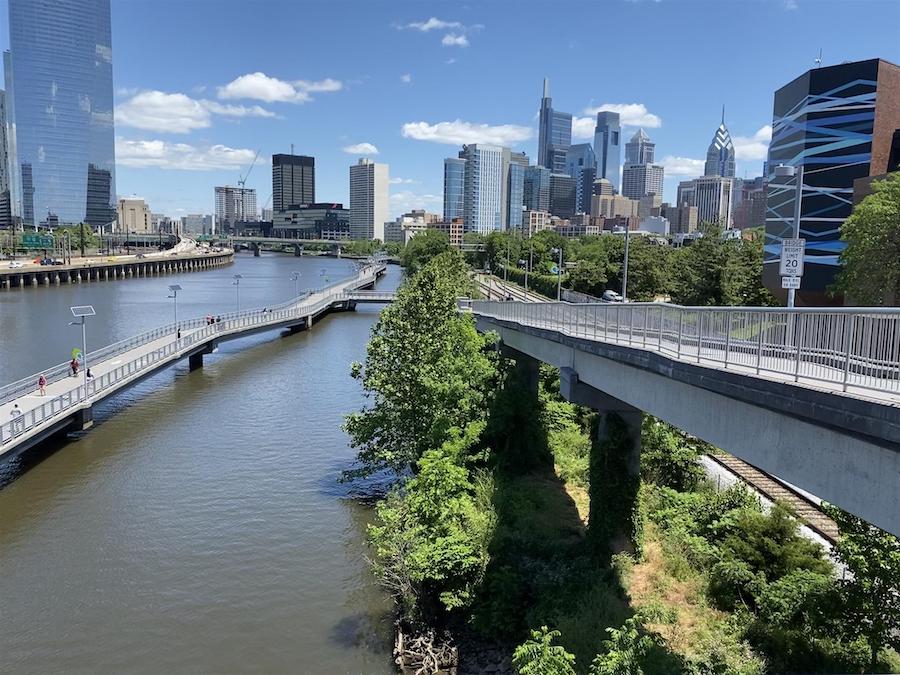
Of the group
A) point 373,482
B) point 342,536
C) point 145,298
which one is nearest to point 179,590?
point 342,536

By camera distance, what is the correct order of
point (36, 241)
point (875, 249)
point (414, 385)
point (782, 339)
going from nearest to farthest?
point (782, 339) < point (414, 385) < point (875, 249) < point (36, 241)

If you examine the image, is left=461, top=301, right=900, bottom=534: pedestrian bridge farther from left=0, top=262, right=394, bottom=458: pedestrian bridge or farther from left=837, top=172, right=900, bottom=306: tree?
left=0, top=262, right=394, bottom=458: pedestrian bridge

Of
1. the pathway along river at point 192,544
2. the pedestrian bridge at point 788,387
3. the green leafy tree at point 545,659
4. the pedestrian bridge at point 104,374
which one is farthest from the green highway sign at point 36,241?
the green leafy tree at point 545,659

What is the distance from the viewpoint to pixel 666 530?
797 inches

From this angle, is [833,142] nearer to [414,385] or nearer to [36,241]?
[414,385]

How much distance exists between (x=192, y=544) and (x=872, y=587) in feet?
61.2

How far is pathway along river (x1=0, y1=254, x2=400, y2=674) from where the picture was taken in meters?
16.4

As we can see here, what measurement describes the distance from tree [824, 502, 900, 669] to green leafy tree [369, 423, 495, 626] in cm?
852

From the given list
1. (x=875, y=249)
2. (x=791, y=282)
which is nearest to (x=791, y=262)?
(x=791, y=282)

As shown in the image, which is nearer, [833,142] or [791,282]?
[791,282]

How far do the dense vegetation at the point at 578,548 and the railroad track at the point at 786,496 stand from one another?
113cm

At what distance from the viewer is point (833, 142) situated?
5294 cm

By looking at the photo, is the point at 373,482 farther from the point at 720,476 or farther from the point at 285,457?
the point at 720,476

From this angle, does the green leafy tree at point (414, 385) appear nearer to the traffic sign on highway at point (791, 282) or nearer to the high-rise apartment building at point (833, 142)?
the traffic sign on highway at point (791, 282)
